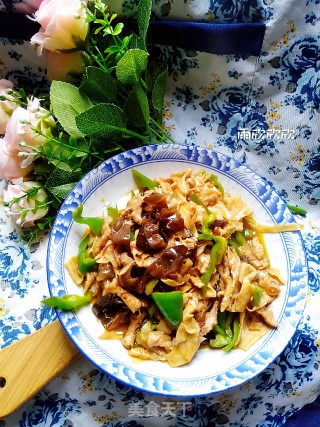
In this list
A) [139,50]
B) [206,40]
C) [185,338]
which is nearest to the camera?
[185,338]

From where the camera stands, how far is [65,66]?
149 cm

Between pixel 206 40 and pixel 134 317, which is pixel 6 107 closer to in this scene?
pixel 206 40

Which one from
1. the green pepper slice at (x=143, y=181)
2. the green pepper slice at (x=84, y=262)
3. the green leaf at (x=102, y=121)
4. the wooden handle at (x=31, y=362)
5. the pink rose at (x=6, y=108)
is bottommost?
the wooden handle at (x=31, y=362)

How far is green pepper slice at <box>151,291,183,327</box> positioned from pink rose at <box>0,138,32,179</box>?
56 centimetres

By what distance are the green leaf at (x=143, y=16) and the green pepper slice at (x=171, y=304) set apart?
0.69 m

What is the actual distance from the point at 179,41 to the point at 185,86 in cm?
15

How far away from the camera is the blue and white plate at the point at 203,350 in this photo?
4.02 ft

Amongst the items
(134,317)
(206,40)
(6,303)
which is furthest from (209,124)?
(6,303)

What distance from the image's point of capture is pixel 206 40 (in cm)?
148

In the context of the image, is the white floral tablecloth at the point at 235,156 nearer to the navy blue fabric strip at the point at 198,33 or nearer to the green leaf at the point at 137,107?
the navy blue fabric strip at the point at 198,33

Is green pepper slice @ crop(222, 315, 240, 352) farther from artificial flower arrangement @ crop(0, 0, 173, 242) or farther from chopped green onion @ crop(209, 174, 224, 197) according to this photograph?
artificial flower arrangement @ crop(0, 0, 173, 242)

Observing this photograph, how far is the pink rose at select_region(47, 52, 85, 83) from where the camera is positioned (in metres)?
1.48

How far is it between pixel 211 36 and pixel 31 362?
1.01m

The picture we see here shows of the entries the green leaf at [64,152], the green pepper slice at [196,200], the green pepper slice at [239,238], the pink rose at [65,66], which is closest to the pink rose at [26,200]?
the green leaf at [64,152]
